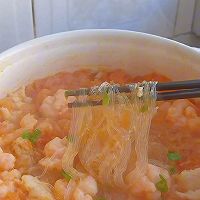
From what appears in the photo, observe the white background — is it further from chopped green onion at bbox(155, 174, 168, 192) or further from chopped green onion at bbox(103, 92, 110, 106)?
chopped green onion at bbox(155, 174, 168, 192)

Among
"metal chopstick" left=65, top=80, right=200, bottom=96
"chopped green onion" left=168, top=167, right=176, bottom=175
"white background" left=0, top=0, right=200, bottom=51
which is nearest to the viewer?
"metal chopstick" left=65, top=80, right=200, bottom=96

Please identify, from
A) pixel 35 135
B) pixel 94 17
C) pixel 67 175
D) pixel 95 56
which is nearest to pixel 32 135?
pixel 35 135

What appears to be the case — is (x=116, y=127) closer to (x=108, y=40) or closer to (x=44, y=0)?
(x=108, y=40)

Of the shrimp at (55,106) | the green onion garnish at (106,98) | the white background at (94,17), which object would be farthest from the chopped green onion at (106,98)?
the white background at (94,17)

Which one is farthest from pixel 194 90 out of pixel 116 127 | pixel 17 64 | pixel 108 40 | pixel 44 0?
pixel 44 0

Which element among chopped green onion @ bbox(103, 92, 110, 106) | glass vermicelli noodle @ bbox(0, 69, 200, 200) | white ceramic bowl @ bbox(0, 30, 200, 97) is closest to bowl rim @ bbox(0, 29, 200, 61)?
white ceramic bowl @ bbox(0, 30, 200, 97)

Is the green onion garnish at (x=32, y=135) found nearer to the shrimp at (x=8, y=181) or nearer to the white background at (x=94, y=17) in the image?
the shrimp at (x=8, y=181)

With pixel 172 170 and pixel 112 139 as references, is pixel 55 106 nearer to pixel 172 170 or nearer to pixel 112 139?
pixel 112 139

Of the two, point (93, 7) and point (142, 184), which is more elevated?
point (93, 7)
